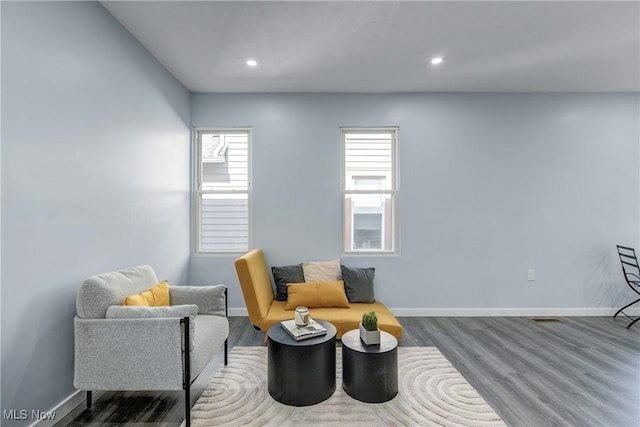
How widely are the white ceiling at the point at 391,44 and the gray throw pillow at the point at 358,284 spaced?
2.16 metres

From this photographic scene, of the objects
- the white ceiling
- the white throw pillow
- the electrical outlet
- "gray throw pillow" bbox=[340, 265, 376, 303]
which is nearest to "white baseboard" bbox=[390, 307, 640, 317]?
the electrical outlet

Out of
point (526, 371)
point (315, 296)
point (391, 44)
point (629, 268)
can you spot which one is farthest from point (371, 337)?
point (629, 268)

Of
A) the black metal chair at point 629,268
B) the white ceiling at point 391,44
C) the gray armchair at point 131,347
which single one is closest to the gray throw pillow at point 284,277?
the gray armchair at point 131,347

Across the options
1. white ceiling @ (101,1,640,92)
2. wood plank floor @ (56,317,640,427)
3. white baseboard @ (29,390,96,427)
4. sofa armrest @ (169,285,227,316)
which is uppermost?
white ceiling @ (101,1,640,92)

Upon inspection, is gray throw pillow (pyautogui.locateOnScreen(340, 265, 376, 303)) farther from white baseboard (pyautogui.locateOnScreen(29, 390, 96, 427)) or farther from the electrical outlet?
white baseboard (pyautogui.locateOnScreen(29, 390, 96, 427))

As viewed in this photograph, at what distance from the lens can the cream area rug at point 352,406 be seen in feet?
5.95

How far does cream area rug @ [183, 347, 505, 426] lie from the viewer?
1.81 meters

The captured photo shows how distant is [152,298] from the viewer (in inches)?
84.0

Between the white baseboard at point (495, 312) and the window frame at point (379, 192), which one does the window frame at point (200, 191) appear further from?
the window frame at point (379, 192)

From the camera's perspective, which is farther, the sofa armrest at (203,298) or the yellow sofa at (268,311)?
the yellow sofa at (268,311)

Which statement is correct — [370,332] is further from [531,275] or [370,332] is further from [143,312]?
[531,275]

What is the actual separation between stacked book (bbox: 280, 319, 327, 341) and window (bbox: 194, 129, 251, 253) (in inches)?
70.9

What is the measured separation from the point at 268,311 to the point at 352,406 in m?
1.31

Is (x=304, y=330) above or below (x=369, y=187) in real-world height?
below
